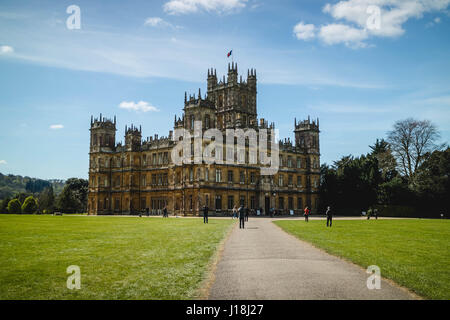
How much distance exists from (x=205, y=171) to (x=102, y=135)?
25897 mm

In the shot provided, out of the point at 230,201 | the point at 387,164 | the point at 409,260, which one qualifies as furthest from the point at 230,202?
the point at 409,260

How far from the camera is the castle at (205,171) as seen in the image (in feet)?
185

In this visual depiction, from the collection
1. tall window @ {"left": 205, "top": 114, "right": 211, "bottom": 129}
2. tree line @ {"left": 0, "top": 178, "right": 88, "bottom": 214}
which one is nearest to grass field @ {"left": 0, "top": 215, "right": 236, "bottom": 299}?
tall window @ {"left": 205, "top": 114, "right": 211, "bottom": 129}

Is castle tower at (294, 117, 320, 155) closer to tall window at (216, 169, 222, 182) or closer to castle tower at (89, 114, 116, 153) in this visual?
tall window at (216, 169, 222, 182)

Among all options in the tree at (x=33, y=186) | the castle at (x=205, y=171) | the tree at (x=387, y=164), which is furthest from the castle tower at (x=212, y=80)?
the tree at (x=33, y=186)

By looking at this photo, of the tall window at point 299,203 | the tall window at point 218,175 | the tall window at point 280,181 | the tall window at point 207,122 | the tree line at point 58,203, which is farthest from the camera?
the tree line at point 58,203

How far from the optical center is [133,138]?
67.6 m

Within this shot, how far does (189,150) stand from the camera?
2208 inches

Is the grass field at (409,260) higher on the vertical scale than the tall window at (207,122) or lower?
lower

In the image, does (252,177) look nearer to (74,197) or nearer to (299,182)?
(299,182)

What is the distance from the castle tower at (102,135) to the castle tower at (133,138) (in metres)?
5.17

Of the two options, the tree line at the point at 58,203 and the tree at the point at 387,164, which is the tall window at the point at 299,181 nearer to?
the tree at the point at 387,164

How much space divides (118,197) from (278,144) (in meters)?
29.8
